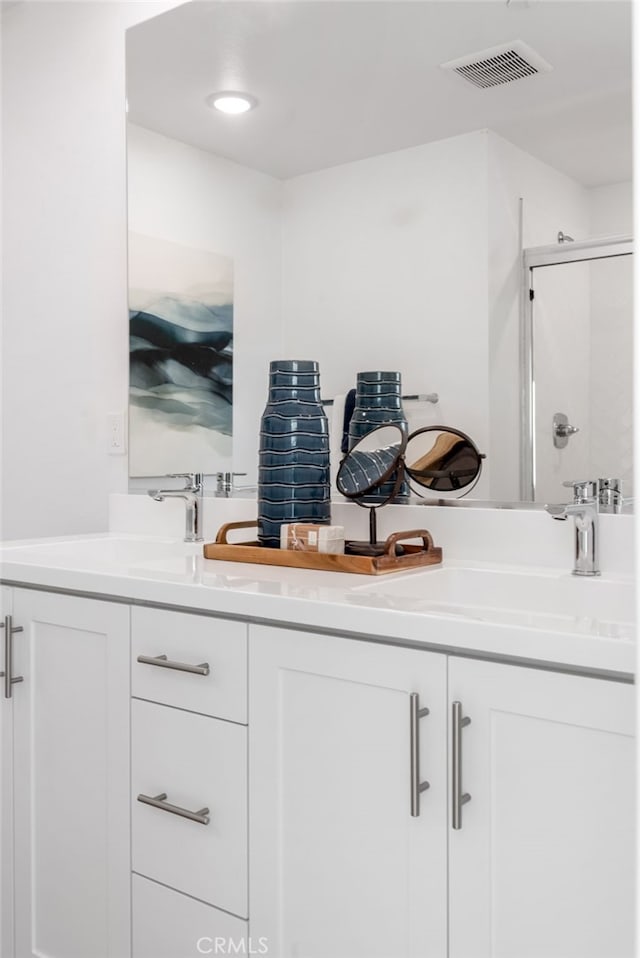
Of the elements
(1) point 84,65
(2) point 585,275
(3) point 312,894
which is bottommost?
(3) point 312,894

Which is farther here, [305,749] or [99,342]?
[99,342]

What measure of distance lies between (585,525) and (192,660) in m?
0.66

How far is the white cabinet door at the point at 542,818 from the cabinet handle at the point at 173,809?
0.42 m

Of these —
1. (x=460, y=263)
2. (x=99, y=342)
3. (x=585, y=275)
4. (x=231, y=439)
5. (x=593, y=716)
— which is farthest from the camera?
(x=99, y=342)

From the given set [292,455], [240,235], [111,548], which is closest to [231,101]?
[240,235]

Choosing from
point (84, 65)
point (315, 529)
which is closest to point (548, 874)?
point (315, 529)

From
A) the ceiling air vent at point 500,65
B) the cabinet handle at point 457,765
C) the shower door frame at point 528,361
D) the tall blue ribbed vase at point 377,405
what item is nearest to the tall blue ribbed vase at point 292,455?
the tall blue ribbed vase at point 377,405

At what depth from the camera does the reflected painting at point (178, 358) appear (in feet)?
6.71

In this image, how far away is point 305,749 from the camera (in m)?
1.17

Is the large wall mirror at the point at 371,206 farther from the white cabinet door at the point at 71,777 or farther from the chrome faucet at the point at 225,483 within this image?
the white cabinet door at the point at 71,777

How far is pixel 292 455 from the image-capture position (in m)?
1.71

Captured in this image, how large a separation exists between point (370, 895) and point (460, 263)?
3.64 feet

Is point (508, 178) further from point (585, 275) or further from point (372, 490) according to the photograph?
point (372, 490)

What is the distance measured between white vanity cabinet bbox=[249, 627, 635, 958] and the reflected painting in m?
0.93
